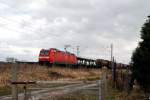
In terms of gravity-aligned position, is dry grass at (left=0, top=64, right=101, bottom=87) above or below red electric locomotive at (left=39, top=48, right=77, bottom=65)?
below

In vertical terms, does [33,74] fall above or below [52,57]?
below

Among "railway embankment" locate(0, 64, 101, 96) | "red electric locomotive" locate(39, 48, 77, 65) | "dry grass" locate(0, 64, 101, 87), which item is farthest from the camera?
"red electric locomotive" locate(39, 48, 77, 65)

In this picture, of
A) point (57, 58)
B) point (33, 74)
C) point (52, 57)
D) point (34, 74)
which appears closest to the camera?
point (33, 74)

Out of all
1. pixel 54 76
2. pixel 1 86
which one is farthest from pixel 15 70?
pixel 54 76

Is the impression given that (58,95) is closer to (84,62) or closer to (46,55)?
(46,55)

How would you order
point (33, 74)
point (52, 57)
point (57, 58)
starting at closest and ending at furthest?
point (33, 74) → point (52, 57) → point (57, 58)

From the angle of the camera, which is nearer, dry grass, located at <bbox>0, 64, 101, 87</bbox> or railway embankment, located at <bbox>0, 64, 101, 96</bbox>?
railway embankment, located at <bbox>0, 64, 101, 96</bbox>

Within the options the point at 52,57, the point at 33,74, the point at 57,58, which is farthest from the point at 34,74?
the point at 57,58

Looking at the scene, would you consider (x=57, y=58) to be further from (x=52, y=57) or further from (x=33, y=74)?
(x=33, y=74)

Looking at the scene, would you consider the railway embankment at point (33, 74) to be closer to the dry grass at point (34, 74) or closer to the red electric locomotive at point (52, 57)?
the dry grass at point (34, 74)

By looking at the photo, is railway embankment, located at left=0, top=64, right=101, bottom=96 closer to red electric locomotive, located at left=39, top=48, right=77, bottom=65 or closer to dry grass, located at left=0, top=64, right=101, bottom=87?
dry grass, located at left=0, top=64, right=101, bottom=87

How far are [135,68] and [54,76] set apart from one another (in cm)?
3253

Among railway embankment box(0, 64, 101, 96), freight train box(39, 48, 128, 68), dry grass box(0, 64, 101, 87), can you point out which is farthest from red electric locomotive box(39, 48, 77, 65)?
dry grass box(0, 64, 101, 87)

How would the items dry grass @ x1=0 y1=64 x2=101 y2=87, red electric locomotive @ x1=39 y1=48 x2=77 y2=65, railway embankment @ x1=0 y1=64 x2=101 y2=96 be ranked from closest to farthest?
railway embankment @ x1=0 y1=64 x2=101 y2=96, dry grass @ x1=0 y1=64 x2=101 y2=87, red electric locomotive @ x1=39 y1=48 x2=77 y2=65
